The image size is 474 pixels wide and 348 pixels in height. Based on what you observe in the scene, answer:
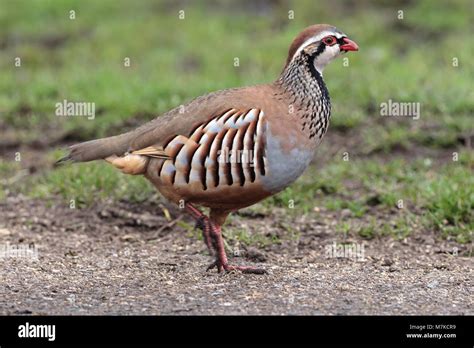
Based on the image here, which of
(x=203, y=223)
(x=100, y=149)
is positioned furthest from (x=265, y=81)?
(x=203, y=223)

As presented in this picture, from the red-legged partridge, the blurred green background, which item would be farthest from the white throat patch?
the blurred green background

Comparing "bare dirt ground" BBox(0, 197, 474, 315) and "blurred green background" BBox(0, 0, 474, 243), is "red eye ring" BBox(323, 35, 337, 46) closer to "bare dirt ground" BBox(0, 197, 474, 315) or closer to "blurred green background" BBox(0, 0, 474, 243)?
"bare dirt ground" BBox(0, 197, 474, 315)

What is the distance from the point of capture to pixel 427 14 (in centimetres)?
1305

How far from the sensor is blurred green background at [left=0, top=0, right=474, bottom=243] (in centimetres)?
802

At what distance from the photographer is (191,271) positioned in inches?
253

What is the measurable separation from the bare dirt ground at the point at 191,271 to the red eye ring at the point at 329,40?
1.51 metres

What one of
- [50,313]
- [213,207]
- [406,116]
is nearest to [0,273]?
[50,313]

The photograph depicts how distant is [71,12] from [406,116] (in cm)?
589

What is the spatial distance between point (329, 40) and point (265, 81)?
4.19 meters

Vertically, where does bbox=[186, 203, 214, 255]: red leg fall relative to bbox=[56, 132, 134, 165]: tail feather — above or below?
below

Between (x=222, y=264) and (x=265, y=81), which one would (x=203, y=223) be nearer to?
(x=222, y=264)

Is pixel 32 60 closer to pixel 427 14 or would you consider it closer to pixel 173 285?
pixel 427 14

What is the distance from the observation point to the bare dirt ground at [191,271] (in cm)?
557

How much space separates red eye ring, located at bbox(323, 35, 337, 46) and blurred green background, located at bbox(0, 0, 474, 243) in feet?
5.39
